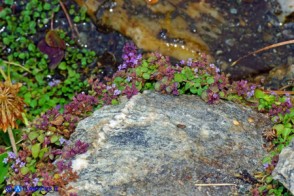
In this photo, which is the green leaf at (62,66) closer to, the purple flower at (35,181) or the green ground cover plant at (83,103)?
the green ground cover plant at (83,103)

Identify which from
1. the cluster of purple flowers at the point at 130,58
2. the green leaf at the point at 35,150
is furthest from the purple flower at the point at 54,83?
the green leaf at the point at 35,150

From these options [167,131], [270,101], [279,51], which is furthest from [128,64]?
[279,51]

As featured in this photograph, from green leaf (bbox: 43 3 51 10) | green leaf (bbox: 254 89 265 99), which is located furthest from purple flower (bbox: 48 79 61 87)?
green leaf (bbox: 254 89 265 99)

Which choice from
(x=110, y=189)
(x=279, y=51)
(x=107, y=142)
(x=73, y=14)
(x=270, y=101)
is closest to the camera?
(x=110, y=189)

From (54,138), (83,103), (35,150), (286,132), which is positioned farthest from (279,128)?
(35,150)

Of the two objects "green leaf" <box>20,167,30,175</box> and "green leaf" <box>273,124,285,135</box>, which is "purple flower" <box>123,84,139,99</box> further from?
"green leaf" <box>273,124,285,135</box>

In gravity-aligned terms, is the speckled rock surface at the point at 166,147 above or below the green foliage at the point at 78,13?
below

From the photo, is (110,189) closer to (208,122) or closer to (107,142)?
(107,142)
